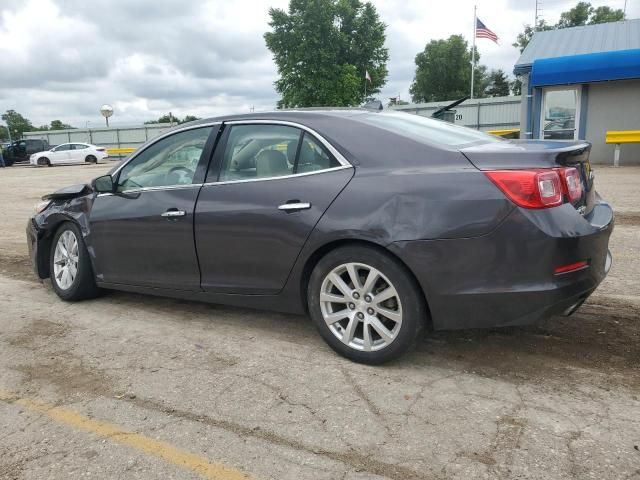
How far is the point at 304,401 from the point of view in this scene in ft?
9.98

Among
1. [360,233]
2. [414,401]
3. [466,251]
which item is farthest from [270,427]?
[466,251]

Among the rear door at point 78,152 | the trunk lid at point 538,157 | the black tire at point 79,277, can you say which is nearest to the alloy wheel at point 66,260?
the black tire at point 79,277

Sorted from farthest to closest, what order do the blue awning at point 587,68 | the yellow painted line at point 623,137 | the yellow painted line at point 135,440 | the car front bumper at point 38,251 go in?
the blue awning at point 587,68 → the yellow painted line at point 623,137 → the car front bumper at point 38,251 → the yellow painted line at point 135,440

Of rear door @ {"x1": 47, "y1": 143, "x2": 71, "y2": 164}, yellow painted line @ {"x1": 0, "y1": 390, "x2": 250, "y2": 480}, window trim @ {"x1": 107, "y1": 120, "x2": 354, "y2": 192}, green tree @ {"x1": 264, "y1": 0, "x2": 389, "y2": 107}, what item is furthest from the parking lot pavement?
green tree @ {"x1": 264, "y1": 0, "x2": 389, "y2": 107}

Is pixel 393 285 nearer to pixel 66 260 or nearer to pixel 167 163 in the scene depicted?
pixel 167 163

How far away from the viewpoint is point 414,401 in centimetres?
299

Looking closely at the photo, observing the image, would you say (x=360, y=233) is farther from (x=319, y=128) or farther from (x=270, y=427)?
(x=270, y=427)

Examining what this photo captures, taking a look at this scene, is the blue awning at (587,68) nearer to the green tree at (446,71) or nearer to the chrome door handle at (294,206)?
the chrome door handle at (294,206)

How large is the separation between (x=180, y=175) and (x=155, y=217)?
1.22 feet

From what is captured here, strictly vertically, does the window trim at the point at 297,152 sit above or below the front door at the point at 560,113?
below

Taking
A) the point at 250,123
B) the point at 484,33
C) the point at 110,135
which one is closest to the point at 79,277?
the point at 250,123

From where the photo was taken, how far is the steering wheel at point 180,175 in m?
4.17

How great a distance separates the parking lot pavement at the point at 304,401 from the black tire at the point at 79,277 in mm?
416

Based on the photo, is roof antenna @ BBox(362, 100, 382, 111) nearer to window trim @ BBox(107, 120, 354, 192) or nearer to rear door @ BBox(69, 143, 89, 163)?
window trim @ BBox(107, 120, 354, 192)
